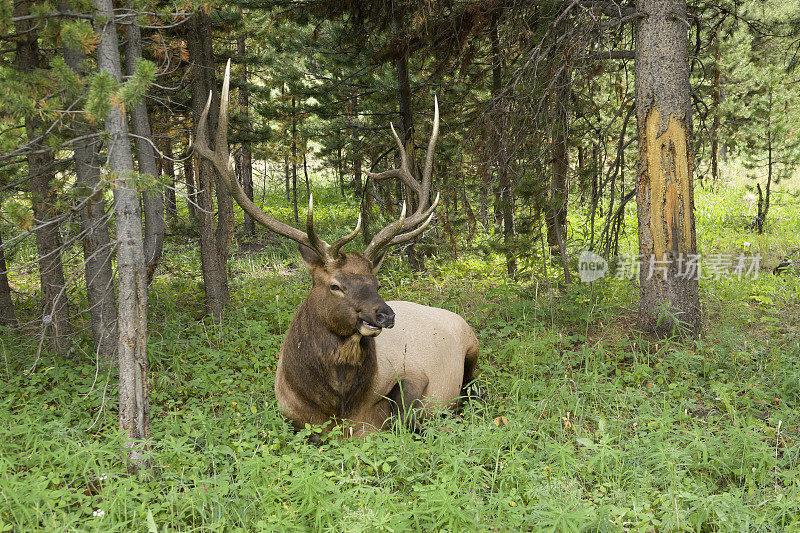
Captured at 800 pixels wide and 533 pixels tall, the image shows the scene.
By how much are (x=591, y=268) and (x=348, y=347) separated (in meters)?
5.05

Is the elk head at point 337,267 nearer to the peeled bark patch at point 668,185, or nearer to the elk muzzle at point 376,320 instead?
the elk muzzle at point 376,320

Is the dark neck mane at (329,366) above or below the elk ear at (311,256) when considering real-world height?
below

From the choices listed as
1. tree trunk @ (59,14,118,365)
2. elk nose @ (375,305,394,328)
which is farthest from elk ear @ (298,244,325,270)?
tree trunk @ (59,14,118,365)

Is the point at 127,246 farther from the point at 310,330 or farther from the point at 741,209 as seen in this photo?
the point at 741,209

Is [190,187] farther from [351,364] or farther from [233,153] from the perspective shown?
[351,364]

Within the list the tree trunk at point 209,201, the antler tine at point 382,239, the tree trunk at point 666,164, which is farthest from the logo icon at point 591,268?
the tree trunk at point 209,201

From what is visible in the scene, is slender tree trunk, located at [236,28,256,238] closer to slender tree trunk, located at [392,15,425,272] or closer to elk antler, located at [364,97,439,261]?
slender tree trunk, located at [392,15,425,272]

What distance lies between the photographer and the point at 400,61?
9.53m

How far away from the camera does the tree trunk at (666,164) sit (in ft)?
20.1

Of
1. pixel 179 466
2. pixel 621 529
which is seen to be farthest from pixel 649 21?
pixel 179 466

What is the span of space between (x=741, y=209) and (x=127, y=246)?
1665cm

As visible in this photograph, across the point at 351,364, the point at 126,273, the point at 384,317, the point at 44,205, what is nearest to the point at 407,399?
the point at 351,364

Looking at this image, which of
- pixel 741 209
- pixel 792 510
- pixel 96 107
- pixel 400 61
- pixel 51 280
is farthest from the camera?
pixel 741 209

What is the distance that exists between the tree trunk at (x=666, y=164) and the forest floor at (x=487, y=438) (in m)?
0.56
